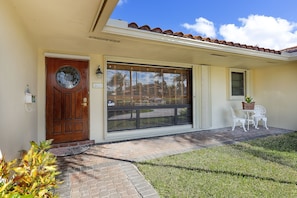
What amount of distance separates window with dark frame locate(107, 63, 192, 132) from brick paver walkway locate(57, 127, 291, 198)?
2.35 feet

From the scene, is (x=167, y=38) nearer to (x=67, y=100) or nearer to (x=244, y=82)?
(x=67, y=100)

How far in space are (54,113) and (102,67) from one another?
1.75 metres

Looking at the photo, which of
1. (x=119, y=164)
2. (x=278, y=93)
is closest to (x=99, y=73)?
(x=119, y=164)

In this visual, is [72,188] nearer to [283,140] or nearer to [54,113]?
[54,113]

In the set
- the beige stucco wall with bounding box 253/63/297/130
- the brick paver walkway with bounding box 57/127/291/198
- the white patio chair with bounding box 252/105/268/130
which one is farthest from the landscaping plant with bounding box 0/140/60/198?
the beige stucco wall with bounding box 253/63/297/130

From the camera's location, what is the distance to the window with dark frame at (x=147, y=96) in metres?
5.15

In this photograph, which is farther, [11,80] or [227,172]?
[227,172]

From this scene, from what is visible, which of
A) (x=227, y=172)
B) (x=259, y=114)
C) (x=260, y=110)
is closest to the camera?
(x=227, y=172)

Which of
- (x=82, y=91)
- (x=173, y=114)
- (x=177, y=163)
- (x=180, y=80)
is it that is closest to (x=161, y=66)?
(x=180, y=80)

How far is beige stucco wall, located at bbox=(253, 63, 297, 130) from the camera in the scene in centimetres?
617

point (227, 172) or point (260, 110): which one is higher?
point (260, 110)

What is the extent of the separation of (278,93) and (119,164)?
666 centimetres

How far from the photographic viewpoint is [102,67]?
189 inches

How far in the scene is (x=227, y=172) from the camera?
2891 mm
